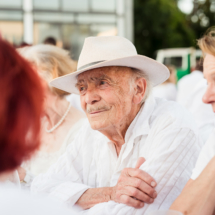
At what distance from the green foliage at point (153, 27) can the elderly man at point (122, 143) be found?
90.8 ft

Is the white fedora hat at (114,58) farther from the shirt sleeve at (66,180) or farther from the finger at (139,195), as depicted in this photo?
the finger at (139,195)

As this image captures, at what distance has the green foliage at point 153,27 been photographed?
99.1ft

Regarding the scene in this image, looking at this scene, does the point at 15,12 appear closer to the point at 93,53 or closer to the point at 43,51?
the point at 43,51

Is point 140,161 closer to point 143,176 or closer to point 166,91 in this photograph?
point 143,176

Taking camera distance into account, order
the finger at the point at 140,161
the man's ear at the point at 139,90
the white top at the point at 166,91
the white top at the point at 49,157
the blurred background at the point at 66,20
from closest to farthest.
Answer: the finger at the point at 140,161 → the man's ear at the point at 139,90 → the white top at the point at 49,157 → the white top at the point at 166,91 → the blurred background at the point at 66,20

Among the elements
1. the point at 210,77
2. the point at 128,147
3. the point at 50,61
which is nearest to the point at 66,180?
the point at 128,147

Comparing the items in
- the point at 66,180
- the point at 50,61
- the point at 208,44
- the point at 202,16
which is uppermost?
the point at 208,44

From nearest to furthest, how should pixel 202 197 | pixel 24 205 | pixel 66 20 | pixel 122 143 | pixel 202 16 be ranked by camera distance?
pixel 24 205 → pixel 202 197 → pixel 122 143 → pixel 66 20 → pixel 202 16

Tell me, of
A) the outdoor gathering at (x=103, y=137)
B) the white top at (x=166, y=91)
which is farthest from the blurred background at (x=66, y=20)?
the outdoor gathering at (x=103, y=137)

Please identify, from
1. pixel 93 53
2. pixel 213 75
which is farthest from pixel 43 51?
pixel 213 75

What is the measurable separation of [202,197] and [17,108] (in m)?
1.13

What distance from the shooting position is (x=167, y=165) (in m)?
2.00

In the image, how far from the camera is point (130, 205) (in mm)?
1927

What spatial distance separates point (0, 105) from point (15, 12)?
1042 centimetres
